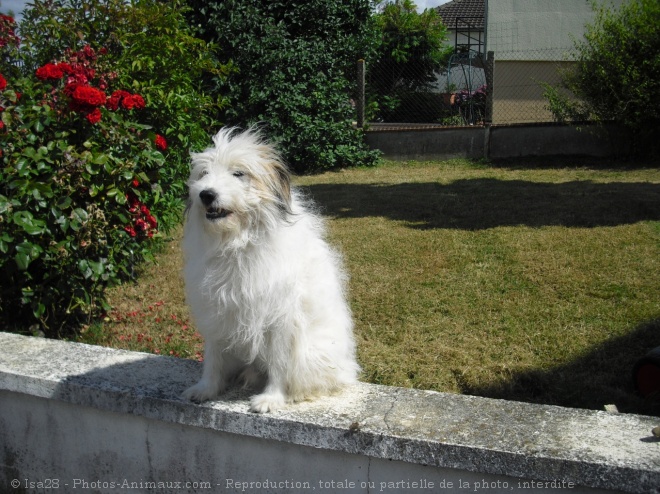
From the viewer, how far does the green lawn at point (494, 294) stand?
4121mm

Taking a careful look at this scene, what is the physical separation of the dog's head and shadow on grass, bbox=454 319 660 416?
6.49 feet

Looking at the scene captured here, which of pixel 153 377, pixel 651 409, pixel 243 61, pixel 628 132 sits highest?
pixel 243 61

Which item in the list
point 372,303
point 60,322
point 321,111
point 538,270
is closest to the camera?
point 60,322

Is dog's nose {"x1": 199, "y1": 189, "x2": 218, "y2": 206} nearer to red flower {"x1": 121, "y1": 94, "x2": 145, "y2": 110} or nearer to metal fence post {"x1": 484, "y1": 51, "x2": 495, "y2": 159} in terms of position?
red flower {"x1": 121, "y1": 94, "x2": 145, "y2": 110}

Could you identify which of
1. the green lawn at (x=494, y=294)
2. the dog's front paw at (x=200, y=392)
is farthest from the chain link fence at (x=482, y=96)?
the dog's front paw at (x=200, y=392)

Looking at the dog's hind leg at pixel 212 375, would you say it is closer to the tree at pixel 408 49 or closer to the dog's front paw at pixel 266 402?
the dog's front paw at pixel 266 402

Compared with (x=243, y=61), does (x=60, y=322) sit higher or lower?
lower

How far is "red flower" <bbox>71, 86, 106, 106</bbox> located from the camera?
400 cm

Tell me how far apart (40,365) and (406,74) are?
49.4ft

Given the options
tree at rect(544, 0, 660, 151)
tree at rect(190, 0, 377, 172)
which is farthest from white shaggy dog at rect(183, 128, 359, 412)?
tree at rect(544, 0, 660, 151)

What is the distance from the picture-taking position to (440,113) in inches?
628

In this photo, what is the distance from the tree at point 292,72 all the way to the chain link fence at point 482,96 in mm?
1322

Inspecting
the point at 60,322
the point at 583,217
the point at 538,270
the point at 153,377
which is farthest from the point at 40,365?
the point at 583,217

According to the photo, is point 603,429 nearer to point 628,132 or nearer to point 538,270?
point 538,270
